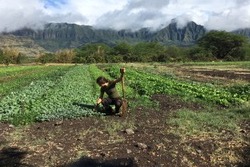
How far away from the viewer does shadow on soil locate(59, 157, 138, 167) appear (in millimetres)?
8680

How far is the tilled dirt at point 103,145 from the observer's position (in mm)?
8922

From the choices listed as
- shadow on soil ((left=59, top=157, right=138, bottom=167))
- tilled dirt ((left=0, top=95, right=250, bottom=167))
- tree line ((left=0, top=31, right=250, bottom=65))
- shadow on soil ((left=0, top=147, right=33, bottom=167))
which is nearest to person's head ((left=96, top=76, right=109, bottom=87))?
tilled dirt ((left=0, top=95, right=250, bottom=167))

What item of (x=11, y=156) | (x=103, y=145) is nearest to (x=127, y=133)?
(x=103, y=145)

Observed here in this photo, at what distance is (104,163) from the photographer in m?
8.77

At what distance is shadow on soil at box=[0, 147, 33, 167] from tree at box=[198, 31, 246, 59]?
9565cm

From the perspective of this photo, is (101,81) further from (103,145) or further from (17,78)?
(17,78)

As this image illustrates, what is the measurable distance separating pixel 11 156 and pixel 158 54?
7710 centimetres

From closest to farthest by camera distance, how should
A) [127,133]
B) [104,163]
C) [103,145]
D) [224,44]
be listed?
[104,163], [103,145], [127,133], [224,44]

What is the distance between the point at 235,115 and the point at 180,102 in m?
3.08

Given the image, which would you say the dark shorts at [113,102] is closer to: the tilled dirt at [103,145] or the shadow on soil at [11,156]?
the tilled dirt at [103,145]

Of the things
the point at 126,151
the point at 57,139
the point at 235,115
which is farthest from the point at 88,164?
the point at 235,115

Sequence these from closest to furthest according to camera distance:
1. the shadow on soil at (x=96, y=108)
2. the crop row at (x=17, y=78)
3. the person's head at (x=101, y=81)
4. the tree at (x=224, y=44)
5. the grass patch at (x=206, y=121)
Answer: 1. the grass patch at (x=206, y=121)
2. the shadow on soil at (x=96, y=108)
3. the person's head at (x=101, y=81)
4. the crop row at (x=17, y=78)
5. the tree at (x=224, y=44)

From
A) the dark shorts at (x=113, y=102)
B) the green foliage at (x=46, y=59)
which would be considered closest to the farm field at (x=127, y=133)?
the dark shorts at (x=113, y=102)

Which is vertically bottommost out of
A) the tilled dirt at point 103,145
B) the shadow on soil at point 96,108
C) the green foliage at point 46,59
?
the green foliage at point 46,59
